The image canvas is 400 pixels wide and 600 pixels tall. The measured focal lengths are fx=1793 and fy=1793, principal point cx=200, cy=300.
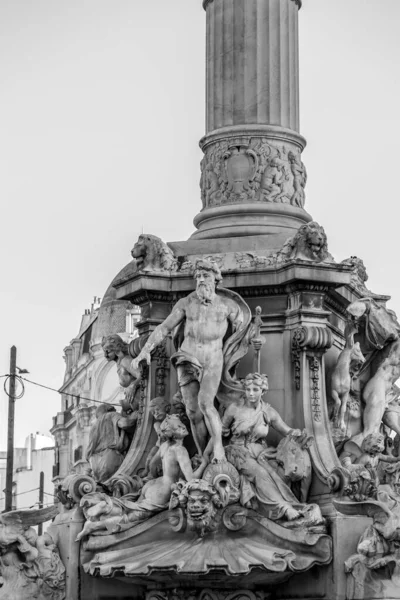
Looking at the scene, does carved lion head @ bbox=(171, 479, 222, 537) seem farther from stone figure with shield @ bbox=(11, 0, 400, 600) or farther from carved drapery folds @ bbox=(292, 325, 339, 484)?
carved drapery folds @ bbox=(292, 325, 339, 484)

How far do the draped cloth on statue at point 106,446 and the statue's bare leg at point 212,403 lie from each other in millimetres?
1889

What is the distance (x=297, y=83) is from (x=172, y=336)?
4.70 m

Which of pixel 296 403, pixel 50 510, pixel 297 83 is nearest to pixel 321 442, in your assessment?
pixel 296 403

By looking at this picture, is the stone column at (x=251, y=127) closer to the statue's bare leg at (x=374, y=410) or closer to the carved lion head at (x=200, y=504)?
the statue's bare leg at (x=374, y=410)

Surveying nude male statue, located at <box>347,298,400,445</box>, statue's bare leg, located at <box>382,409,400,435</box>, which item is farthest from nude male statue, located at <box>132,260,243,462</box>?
statue's bare leg, located at <box>382,409,400,435</box>

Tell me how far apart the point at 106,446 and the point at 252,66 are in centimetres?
568

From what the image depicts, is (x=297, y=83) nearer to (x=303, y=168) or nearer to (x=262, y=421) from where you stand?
(x=303, y=168)

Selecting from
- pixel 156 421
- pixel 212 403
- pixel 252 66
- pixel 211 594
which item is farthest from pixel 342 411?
pixel 252 66

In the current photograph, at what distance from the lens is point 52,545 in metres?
22.6

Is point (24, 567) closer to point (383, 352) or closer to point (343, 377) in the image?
point (343, 377)

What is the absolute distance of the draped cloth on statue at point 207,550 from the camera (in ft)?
69.8

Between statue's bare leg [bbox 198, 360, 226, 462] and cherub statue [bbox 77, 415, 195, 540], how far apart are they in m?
0.38

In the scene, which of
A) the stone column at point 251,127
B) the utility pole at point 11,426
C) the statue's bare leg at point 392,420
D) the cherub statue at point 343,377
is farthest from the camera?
the utility pole at point 11,426

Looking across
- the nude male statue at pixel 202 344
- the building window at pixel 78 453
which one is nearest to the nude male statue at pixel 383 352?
the nude male statue at pixel 202 344
